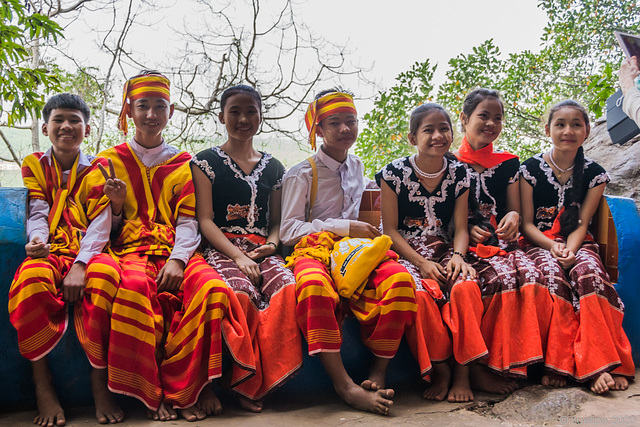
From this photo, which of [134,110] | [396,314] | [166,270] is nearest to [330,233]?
[396,314]

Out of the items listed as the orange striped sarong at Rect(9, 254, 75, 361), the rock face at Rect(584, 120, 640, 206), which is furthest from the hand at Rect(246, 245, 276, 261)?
the rock face at Rect(584, 120, 640, 206)

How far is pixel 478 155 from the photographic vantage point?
335cm

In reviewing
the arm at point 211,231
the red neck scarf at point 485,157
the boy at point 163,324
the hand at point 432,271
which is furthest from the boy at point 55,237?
the red neck scarf at point 485,157

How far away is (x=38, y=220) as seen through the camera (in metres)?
2.63

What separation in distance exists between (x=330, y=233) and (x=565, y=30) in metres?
4.23

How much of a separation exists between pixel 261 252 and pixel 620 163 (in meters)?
3.00

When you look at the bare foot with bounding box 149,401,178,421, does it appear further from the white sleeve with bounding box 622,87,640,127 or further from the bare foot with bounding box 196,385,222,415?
the white sleeve with bounding box 622,87,640,127

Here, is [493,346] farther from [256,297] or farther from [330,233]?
[256,297]

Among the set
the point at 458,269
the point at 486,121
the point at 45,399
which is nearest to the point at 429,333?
the point at 458,269

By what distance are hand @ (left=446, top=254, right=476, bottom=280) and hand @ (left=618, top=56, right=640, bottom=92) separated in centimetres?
155

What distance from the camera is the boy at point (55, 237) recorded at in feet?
7.50

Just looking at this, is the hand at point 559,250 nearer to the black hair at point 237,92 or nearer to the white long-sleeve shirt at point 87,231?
the black hair at point 237,92

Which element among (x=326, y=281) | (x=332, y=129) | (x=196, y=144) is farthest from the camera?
(x=196, y=144)

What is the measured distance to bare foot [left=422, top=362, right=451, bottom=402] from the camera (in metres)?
2.60
